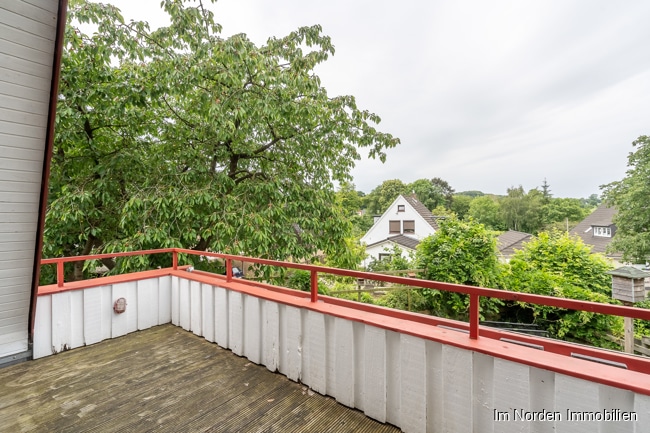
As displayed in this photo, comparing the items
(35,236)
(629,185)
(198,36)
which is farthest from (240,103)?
(629,185)

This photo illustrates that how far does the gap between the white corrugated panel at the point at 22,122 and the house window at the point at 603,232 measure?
79.1 ft

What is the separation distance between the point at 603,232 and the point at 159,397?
2406 cm

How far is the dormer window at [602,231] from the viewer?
16908 mm

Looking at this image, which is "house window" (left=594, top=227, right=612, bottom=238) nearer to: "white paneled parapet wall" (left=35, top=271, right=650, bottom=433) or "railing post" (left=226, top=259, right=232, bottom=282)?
"white paneled parapet wall" (left=35, top=271, right=650, bottom=433)

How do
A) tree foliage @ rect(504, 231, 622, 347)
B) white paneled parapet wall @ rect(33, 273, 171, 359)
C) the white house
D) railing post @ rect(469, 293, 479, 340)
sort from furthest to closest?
→ the white house → tree foliage @ rect(504, 231, 622, 347) → white paneled parapet wall @ rect(33, 273, 171, 359) → railing post @ rect(469, 293, 479, 340)

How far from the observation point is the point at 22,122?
1317mm

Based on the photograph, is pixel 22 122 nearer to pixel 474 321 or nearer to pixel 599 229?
pixel 474 321

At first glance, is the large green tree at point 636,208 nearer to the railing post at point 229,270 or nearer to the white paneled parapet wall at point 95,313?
the railing post at point 229,270

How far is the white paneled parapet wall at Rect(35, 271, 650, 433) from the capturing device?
3.76 feet

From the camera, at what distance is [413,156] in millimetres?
23688

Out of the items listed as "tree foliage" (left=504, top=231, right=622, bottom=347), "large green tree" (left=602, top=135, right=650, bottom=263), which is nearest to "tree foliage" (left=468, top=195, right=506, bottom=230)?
"large green tree" (left=602, top=135, right=650, bottom=263)

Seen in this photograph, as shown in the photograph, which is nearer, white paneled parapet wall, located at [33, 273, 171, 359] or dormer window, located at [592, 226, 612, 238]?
white paneled parapet wall, located at [33, 273, 171, 359]

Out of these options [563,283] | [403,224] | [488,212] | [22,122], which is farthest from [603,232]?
[22,122]

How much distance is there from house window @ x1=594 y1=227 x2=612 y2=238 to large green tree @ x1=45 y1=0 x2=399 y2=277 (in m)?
20.4
